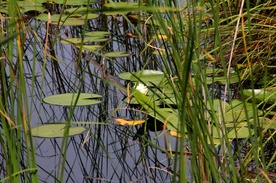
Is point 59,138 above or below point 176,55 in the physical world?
below

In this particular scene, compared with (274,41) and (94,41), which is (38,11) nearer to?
(94,41)

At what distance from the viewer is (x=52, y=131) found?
1.69 metres

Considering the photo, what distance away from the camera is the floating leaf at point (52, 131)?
5.43 ft

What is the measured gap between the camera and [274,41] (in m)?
2.03

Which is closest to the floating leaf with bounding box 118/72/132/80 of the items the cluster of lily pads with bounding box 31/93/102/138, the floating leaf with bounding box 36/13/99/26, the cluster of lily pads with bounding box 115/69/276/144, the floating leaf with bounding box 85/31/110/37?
the cluster of lily pads with bounding box 115/69/276/144

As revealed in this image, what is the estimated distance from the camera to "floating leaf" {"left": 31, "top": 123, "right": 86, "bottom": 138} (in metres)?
1.66

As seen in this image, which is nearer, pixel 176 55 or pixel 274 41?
pixel 176 55

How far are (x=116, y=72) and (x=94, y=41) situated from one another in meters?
0.38

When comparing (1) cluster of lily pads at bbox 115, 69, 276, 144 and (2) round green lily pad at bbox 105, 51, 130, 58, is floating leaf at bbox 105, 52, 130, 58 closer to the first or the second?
(2) round green lily pad at bbox 105, 51, 130, 58

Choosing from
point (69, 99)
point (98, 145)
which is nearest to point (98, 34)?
point (69, 99)

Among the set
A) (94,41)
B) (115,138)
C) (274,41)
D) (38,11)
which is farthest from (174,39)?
(38,11)

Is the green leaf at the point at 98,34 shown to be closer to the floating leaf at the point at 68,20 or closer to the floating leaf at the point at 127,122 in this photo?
the floating leaf at the point at 68,20

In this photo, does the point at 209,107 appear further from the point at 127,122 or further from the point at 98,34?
the point at 98,34

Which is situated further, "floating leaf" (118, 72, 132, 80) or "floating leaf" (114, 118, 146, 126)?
"floating leaf" (118, 72, 132, 80)
